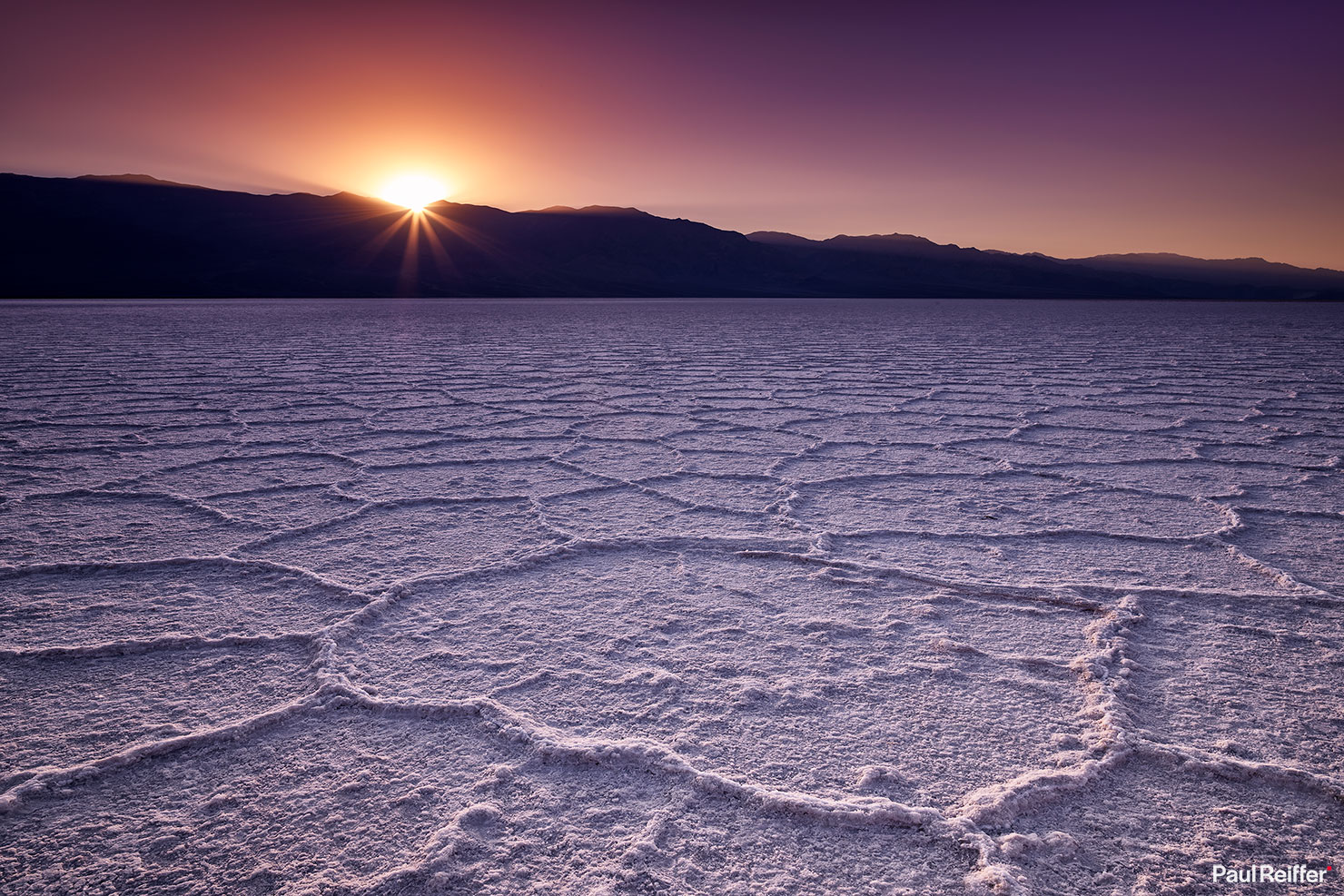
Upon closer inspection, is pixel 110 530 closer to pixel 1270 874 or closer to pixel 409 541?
pixel 409 541

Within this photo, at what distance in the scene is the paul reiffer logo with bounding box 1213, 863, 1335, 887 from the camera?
664mm

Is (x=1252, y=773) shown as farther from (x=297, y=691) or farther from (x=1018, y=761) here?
(x=297, y=691)

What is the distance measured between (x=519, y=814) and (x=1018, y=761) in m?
0.55

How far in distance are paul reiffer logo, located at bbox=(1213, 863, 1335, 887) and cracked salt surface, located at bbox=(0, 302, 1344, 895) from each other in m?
0.01

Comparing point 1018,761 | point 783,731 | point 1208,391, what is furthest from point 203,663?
point 1208,391

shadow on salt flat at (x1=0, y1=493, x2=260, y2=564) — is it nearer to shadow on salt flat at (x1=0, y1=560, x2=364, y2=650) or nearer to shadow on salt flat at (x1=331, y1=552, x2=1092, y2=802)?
shadow on salt flat at (x1=0, y1=560, x2=364, y2=650)

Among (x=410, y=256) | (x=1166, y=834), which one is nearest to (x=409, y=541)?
(x=1166, y=834)

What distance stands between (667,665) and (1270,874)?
0.68 metres

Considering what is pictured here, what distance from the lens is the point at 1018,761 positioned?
2.66 feet

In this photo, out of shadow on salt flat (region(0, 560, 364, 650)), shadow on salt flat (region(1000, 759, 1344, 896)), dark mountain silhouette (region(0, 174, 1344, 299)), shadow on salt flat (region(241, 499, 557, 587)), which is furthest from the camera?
dark mountain silhouette (region(0, 174, 1344, 299))

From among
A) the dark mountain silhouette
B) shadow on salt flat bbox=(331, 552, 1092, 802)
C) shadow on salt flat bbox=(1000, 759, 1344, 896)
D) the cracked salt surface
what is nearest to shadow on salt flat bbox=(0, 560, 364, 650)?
the cracked salt surface

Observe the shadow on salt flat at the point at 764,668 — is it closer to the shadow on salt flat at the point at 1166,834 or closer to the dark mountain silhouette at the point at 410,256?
the shadow on salt flat at the point at 1166,834

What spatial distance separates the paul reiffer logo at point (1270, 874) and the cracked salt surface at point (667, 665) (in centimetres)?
1

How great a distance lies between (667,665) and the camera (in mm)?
1041
